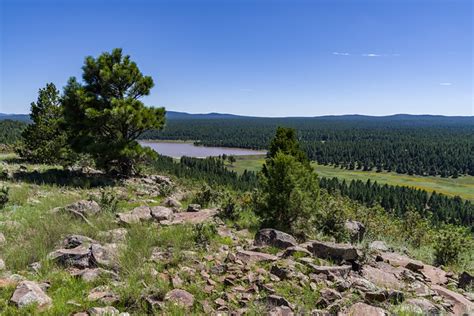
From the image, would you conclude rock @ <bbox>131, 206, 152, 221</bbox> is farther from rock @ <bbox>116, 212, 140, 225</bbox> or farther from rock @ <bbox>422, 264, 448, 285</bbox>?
rock @ <bbox>422, 264, 448, 285</bbox>

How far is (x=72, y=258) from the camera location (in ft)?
17.8

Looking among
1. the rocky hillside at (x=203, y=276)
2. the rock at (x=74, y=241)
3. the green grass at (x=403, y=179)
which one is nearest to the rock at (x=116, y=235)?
the rocky hillside at (x=203, y=276)

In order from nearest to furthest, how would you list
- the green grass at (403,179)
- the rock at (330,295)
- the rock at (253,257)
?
the rock at (330,295) < the rock at (253,257) < the green grass at (403,179)

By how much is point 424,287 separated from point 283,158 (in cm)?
502

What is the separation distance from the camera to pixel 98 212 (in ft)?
28.3

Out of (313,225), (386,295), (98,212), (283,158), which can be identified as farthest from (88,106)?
(386,295)

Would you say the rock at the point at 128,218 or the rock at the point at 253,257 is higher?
the rock at the point at 128,218

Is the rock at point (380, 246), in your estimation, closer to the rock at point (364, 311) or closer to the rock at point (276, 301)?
the rock at point (364, 311)

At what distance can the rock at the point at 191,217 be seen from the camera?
27.2 ft

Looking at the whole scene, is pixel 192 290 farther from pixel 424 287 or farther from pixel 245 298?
pixel 424 287

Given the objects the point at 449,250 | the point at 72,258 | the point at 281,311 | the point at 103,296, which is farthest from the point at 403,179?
the point at 103,296

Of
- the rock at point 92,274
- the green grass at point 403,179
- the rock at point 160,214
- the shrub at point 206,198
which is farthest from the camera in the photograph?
the green grass at point 403,179

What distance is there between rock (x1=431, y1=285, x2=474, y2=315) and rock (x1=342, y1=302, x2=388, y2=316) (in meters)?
1.39

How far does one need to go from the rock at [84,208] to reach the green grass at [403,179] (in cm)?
10614
